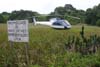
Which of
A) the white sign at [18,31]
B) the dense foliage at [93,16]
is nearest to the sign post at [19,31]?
the white sign at [18,31]

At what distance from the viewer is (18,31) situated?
30.8 ft

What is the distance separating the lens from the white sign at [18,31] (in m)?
9.20

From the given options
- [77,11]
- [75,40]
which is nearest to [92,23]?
[77,11]

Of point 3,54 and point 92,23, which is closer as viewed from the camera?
point 3,54

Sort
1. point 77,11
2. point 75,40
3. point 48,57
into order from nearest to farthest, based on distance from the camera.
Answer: point 48,57 < point 75,40 < point 77,11

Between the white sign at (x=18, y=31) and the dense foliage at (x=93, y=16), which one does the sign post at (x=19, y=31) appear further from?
the dense foliage at (x=93, y=16)

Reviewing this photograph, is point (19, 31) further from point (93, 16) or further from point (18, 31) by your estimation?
point (93, 16)

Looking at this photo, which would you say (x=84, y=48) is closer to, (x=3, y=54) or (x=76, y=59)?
(x=76, y=59)

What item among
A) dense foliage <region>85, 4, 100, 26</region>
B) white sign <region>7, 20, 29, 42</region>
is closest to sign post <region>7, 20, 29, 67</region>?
white sign <region>7, 20, 29, 42</region>

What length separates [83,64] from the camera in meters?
8.74

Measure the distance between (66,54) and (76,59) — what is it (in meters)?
0.47

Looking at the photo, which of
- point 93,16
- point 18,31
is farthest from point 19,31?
point 93,16

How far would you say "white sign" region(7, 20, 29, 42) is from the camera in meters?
9.20

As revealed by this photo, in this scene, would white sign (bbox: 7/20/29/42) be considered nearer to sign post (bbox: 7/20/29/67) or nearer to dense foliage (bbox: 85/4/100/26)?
sign post (bbox: 7/20/29/67)
